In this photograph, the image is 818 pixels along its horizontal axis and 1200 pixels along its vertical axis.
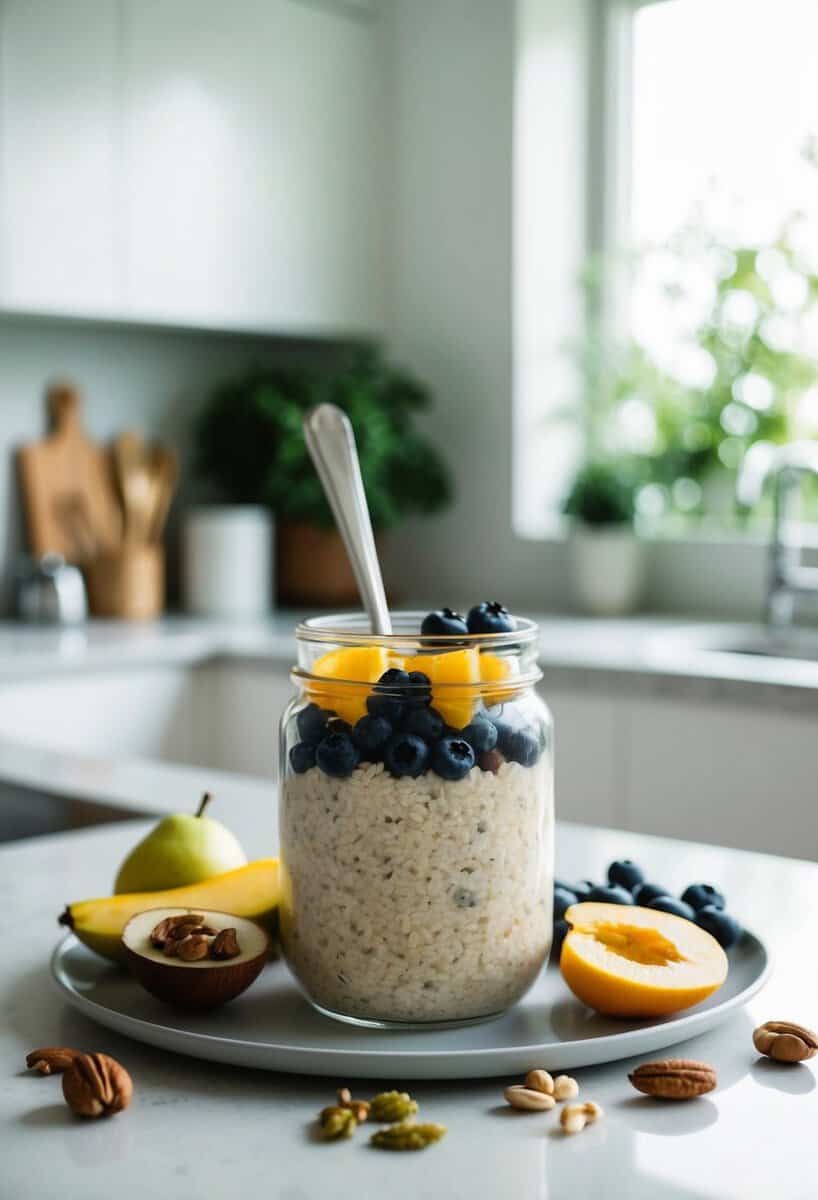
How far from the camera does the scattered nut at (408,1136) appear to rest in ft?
2.04

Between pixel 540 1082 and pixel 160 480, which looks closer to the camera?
pixel 540 1082

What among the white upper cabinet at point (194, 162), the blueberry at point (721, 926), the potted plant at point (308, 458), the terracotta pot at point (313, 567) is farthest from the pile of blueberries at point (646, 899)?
the terracotta pot at point (313, 567)

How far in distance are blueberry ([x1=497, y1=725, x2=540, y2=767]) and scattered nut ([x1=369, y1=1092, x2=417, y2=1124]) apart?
0.18 meters

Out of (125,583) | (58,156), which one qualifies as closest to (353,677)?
(58,156)

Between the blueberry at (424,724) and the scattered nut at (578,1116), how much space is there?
0.60ft

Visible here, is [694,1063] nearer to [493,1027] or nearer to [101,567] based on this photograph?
[493,1027]

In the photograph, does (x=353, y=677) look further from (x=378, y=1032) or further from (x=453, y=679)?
(x=378, y=1032)

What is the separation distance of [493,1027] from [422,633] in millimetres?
203

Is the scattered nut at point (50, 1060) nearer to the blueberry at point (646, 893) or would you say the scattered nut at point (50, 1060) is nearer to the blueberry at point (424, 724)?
the blueberry at point (424, 724)

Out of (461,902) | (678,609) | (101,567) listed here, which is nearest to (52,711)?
(101,567)

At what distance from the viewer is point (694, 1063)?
2.25 ft

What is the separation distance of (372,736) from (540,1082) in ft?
0.58

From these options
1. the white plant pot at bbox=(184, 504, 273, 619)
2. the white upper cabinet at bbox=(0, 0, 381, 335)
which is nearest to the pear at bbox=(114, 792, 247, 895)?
the white upper cabinet at bbox=(0, 0, 381, 335)

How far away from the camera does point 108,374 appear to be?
3.40 meters
